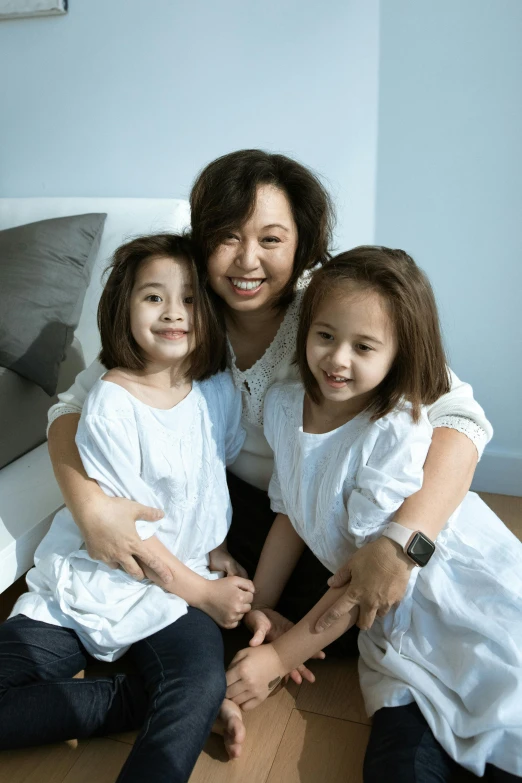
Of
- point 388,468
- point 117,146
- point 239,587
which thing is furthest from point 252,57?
point 239,587

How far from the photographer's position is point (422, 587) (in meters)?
1.18

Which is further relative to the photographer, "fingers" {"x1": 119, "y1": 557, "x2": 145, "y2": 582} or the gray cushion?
the gray cushion

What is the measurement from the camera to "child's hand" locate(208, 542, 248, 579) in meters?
1.37

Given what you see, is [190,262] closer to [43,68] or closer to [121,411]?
[121,411]

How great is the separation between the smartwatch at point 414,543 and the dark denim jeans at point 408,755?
24 centimetres

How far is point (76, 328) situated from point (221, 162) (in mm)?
796

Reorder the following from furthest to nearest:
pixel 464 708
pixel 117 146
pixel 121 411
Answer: pixel 117 146, pixel 121 411, pixel 464 708

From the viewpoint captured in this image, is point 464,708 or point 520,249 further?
point 520,249

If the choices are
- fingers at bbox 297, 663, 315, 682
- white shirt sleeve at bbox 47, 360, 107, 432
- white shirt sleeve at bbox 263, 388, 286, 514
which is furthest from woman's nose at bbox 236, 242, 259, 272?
fingers at bbox 297, 663, 315, 682

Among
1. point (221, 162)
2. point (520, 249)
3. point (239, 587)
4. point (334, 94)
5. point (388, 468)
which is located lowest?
point (239, 587)

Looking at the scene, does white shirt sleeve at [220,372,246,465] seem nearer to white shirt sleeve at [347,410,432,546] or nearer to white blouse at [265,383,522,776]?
white blouse at [265,383,522,776]

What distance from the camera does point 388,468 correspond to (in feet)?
3.76

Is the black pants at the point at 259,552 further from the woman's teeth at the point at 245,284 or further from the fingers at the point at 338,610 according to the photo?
the woman's teeth at the point at 245,284

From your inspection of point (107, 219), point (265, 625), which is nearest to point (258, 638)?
point (265, 625)
